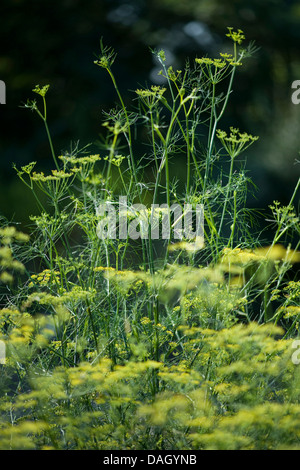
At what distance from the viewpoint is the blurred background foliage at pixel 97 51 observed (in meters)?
3.20

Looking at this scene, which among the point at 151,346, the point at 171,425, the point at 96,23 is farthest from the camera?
the point at 96,23

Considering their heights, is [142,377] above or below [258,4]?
below

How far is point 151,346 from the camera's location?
5.82ft

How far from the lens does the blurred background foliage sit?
3201 millimetres

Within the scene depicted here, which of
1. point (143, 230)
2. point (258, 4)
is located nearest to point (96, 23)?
point (258, 4)

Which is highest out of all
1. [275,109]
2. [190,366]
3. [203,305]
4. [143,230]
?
[275,109]

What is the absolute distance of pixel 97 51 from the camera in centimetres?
320
